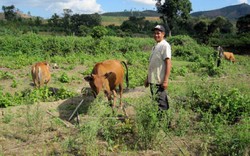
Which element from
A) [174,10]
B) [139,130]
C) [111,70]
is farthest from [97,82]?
[174,10]

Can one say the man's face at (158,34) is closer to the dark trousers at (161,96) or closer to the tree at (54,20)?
the dark trousers at (161,96)

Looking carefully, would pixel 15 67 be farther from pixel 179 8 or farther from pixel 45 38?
pixel 179 8

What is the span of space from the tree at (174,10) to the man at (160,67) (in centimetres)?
4026

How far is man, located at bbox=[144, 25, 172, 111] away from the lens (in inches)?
225

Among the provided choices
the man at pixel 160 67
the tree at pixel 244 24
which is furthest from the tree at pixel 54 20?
the man at pixel 160 67

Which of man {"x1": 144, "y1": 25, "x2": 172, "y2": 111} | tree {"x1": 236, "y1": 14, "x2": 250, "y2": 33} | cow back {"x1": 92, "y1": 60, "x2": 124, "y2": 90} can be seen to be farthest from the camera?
tree {"x1": 236, "y1": 14, "x2": 250, "y2": 33}

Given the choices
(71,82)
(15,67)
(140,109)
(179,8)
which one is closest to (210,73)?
(71,82)

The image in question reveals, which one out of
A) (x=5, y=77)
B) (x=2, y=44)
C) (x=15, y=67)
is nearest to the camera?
(x=5, y=77)

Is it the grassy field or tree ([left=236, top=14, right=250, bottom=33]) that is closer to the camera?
the grassy field

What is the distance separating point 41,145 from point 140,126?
172 cm

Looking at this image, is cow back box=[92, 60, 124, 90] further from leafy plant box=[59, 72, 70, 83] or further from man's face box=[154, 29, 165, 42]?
leafy plant box=[59, 72, 70, 83]

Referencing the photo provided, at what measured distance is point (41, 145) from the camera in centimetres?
526

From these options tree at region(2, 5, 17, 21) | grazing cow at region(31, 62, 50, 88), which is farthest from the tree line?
grazing cow at region(31, 62, 50, 88)

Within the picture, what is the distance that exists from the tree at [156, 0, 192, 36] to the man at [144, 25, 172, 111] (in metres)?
40.3
